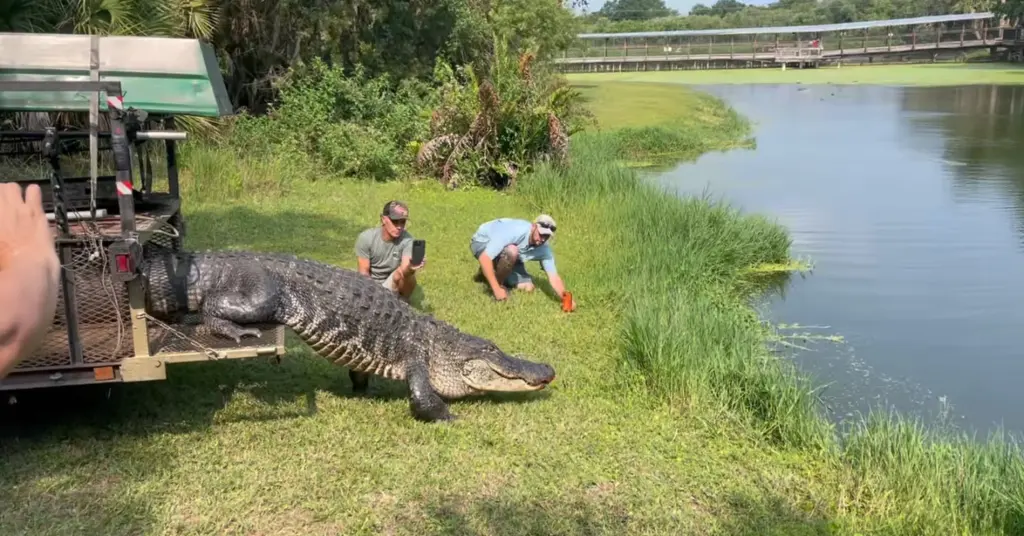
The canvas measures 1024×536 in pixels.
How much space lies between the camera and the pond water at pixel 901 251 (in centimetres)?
630

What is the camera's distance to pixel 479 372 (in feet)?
15.7

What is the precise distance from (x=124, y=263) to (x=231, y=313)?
80 cm

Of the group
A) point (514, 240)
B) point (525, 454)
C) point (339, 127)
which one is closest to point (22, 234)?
point (525, 454)

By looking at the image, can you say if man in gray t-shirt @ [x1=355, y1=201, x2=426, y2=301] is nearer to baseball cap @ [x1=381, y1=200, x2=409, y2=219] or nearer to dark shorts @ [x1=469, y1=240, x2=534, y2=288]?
baseball cap @ [x1=381, y1=200, x2=409, y2=219]

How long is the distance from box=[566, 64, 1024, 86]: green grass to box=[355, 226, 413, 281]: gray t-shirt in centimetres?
3378

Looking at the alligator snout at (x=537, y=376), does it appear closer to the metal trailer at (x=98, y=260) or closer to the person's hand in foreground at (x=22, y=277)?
the metal trailer at (x=98, y=260)

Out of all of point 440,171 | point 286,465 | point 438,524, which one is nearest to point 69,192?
point 286,465

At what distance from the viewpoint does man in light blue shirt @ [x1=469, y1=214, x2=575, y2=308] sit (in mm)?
6746

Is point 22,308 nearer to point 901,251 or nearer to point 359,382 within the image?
point 359,382

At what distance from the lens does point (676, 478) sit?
402 cm

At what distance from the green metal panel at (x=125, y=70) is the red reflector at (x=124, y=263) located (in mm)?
1836

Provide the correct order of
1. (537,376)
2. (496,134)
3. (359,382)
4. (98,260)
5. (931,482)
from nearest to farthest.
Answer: (98,260) → (931,482) → (537,376) → (359,382) → (496,134)

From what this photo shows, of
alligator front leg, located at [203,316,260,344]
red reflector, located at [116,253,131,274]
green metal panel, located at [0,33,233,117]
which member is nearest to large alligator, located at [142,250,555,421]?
alligator front leg, located at [203,316,260,344]

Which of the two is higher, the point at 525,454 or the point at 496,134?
the point at 496,134
